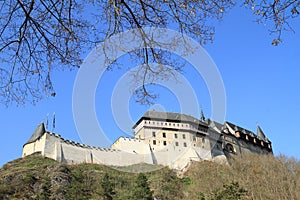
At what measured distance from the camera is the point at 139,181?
2800cm

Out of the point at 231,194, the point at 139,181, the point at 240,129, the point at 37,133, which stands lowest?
the point at 231,194

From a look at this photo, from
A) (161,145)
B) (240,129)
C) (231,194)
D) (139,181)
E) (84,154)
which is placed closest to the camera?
(231,194)

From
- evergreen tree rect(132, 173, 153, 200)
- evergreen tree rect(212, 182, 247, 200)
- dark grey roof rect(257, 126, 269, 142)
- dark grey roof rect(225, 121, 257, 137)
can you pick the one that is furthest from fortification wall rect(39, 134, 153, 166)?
dark grey roof rect(257, 126, 269, 142)

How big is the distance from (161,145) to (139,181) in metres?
21.5

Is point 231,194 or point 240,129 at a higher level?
point 240,129

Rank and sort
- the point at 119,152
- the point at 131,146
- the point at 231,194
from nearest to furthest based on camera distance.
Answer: the point at 231,194 < the point at 119,152 < the point at 131,146

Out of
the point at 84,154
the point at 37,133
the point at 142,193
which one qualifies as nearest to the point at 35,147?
the point at 37,133

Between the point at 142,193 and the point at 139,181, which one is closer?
the point at 142,193

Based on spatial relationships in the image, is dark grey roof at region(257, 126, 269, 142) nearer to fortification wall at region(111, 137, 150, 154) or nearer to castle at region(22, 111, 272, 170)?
castle at region(22, 111, 272, 170)

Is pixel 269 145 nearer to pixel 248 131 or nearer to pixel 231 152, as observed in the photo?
pixel 248 131

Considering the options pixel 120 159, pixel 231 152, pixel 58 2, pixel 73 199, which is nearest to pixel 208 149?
pixel 231 152

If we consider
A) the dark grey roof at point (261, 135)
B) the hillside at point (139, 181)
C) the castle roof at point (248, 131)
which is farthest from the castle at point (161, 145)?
the dark grey roof at point (261, 135)

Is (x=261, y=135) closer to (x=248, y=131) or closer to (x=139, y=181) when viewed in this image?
(x=248, y=131)

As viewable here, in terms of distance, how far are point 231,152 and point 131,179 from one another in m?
23.8
